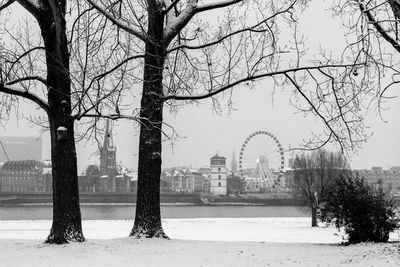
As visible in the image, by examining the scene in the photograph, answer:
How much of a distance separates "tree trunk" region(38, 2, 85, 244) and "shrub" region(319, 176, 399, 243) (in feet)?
16.7

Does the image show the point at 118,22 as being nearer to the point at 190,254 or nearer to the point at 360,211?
the point at 190,254

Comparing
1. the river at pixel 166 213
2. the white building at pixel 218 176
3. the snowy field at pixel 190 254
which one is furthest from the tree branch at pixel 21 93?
the white building at pixel 218 176

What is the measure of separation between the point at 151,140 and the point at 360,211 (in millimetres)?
4328

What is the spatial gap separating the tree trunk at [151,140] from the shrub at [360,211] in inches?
140

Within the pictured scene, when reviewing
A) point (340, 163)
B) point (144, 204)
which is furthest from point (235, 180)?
point (144, 204)

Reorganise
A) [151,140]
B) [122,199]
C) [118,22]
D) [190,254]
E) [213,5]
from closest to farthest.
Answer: [190,254] → [118,22] → [151,140] → [213,5] → [122,199]

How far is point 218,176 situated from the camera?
527 ft

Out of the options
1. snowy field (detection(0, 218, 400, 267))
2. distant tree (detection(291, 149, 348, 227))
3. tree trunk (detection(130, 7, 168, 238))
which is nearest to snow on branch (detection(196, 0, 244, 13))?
tree trunk (detection(130, 7, 168, 238))

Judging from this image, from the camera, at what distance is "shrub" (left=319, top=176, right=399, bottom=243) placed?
36.0 feet

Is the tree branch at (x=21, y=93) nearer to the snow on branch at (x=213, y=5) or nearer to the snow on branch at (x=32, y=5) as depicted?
the snow on branch at (x=32, y=5)

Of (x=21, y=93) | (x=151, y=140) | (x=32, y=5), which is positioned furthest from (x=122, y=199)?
(x=32, y=5)

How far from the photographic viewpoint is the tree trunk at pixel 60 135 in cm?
1060

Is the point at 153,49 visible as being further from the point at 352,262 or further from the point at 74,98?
the point at 352,262

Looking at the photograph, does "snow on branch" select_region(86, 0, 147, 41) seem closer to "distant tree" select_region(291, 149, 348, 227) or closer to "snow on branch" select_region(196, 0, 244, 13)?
"snow on branch" select_region(196, 0, 244, 13)
